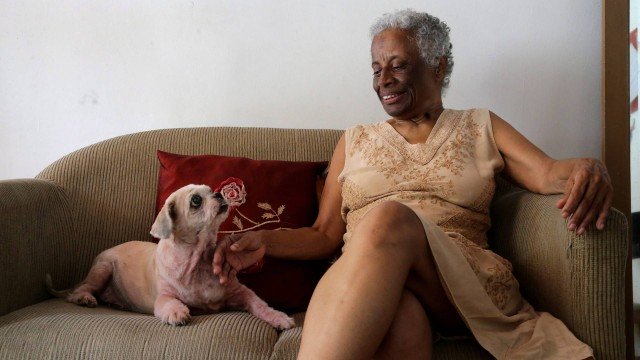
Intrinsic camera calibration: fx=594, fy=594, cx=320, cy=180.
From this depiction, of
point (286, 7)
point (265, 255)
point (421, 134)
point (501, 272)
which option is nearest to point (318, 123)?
point (286, 7)

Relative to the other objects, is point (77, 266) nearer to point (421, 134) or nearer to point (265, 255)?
point (265, 255)

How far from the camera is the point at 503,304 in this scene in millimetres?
1229

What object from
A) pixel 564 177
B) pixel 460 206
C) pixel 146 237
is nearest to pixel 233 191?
pixel 146 237

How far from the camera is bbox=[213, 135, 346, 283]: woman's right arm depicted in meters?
1.38

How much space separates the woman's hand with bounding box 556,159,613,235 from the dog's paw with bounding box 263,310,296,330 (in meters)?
0.62

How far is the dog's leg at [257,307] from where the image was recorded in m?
1.30

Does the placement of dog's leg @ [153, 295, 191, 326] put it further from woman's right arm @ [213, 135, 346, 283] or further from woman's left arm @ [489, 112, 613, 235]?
woman's left arm @ [489, 112, 613, 235]

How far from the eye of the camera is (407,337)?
1.06m

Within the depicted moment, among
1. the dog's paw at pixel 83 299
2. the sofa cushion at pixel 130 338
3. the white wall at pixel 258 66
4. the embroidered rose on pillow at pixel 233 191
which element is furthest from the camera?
the white wall at pixel 258 66

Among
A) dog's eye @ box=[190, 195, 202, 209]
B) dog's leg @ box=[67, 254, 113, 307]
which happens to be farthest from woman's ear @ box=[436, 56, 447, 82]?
dog's leg @ box=[67, 254, 113, 307]

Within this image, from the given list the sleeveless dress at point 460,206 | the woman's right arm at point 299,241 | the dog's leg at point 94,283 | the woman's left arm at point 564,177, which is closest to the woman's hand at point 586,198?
the woman's left arm at point 564,177

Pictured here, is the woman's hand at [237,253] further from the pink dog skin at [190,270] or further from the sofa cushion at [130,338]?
the sofa cushion at [130,338]

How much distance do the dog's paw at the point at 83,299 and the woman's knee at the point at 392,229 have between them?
730 millimetres

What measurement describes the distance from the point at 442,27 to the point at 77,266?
47.8 inches
